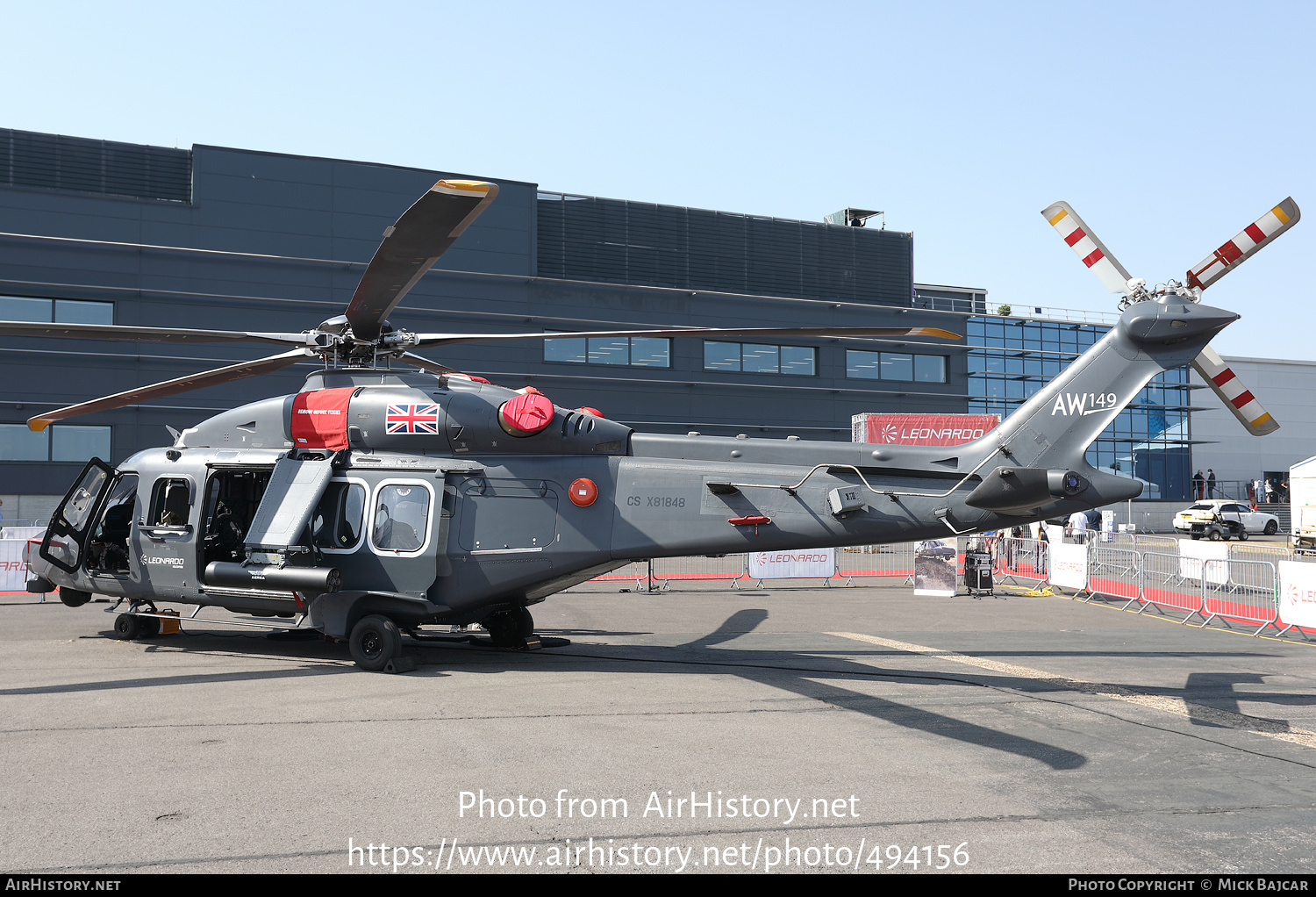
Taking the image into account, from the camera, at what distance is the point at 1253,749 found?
763 cm

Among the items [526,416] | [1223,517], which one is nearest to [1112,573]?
[526,416]

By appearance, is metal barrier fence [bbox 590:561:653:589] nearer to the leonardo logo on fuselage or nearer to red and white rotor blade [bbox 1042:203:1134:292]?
the leonardo logo on fuselage

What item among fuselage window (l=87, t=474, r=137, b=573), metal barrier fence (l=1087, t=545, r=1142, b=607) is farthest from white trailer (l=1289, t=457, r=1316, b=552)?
fuselage window (l=87, t=474, r=137, b=573)

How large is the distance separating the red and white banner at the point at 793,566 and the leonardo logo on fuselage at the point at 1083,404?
1293cm

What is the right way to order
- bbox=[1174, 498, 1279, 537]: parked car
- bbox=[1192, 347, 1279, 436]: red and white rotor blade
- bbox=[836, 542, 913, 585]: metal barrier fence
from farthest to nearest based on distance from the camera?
bbox=[1174, 498, 1279, 537]: parked car → bbox=[836, 542, 913, 585]: metal barrier fence → bbox=[1192, 347, 1279, 436]: red and white rotor blade

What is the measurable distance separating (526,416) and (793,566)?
13.6 m

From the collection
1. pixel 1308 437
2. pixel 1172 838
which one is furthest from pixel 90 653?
pixel 1308 437

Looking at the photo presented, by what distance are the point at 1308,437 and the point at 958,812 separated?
78849 mm

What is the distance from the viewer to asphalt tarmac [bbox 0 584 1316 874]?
5.08m

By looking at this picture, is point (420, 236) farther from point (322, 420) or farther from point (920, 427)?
point (920, 427)

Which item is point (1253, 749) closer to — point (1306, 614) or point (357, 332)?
point (1306, 614)

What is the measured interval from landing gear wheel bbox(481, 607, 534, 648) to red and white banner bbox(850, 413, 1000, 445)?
28142 mm

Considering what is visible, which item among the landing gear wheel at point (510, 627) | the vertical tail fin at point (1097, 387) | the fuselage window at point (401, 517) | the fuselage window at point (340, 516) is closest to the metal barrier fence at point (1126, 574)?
the landing gear wheel at point (510, 627)

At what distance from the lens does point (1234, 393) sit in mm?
9578
